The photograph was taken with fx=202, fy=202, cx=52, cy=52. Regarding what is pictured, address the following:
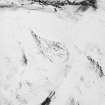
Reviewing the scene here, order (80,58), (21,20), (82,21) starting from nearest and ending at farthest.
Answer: (80,58) < (21,20) < (82,21)

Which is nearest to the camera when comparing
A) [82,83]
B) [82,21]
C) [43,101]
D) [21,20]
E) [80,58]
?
[43,101]

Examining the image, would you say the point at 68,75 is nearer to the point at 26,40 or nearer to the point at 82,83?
the point at 82,83

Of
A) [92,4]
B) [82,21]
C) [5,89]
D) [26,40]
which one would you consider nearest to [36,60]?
[26,40]

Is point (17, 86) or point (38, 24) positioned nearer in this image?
point (17, 86)

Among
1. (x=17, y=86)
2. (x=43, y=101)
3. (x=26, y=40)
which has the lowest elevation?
(x=43, y=101)

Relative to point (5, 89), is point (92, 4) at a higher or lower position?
higher

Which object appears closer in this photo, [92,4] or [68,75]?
[68,75]

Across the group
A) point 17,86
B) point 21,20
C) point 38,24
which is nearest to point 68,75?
point 17,86

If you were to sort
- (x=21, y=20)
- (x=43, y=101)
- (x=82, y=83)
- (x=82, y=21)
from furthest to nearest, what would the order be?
(x=82, y=21), (x=21, y=20), (x=82, y=83), (x=43, y=101)

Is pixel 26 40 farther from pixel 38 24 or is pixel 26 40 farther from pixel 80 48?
pixel 80 48
